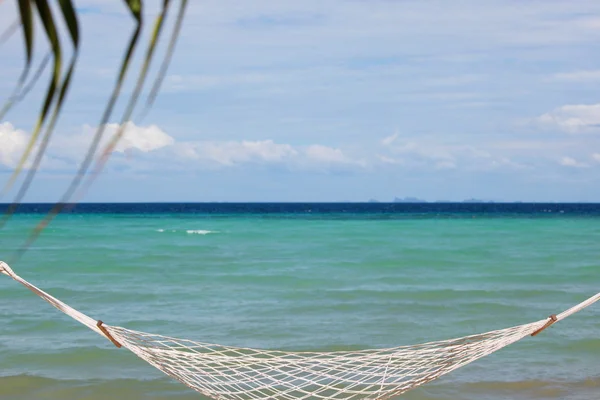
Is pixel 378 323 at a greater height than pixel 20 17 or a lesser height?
lesser

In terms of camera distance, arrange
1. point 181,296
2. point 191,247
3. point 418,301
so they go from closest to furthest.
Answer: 1. point 418,301
2. point 181,296
3. point 191,247

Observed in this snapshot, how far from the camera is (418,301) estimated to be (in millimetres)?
7883

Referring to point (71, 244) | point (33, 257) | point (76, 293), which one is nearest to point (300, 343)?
point (76, 293)

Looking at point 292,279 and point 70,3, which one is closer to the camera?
point 70,3

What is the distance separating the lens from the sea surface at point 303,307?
4.69 metres

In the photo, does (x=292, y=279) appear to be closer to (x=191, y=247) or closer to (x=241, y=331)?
(x=241, y=331)

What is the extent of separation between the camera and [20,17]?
33cm

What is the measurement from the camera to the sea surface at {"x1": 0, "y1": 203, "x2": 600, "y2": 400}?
4.69 m

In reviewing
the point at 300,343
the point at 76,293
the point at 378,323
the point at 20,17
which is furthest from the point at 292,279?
the point at 20,17

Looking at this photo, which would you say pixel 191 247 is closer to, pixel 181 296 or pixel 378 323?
pixel 181 296

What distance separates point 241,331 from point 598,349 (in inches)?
104

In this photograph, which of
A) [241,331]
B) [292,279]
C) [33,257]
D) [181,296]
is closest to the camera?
[241,331]

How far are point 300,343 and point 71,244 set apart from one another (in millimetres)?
11706

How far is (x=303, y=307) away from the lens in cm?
761
